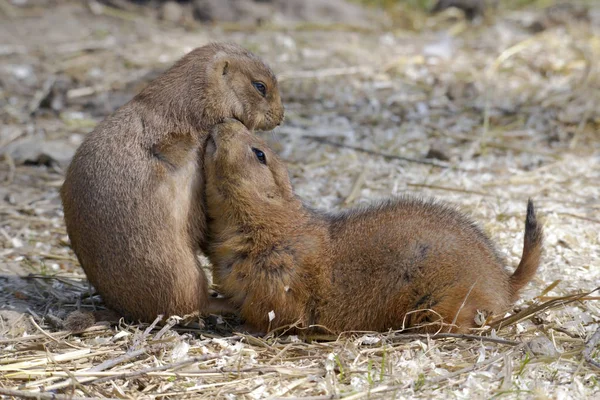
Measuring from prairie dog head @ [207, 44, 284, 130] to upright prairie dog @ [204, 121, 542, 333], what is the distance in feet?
0.66

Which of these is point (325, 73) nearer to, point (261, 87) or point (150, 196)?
point (261, 87)

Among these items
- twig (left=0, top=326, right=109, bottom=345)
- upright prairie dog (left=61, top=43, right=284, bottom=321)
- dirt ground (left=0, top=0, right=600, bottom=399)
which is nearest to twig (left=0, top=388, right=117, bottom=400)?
dirt ground (left=0, top=0, right=600, bottom=399)

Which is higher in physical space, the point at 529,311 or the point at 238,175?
the point at 238,175

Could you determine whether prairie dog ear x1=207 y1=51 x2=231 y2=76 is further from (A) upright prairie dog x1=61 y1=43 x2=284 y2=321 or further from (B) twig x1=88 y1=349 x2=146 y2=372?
(B) twig x1=88 y1=349 x2=146 y2=372

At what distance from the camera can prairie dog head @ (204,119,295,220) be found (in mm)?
4258

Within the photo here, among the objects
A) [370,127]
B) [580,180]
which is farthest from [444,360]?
[370,127]

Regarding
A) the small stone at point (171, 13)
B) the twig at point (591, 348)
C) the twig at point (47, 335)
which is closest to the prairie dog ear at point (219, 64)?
the twig at point (47, 335)

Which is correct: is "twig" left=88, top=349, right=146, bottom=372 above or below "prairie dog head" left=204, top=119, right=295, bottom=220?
below

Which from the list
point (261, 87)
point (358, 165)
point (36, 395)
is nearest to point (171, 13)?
point (358, 165)

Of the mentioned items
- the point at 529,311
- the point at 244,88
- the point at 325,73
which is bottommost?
the point at 529,311

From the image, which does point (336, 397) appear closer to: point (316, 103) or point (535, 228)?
point (535, 228)

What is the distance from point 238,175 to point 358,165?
2.65m

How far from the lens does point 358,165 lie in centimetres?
678

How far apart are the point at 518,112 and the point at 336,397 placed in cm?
506
